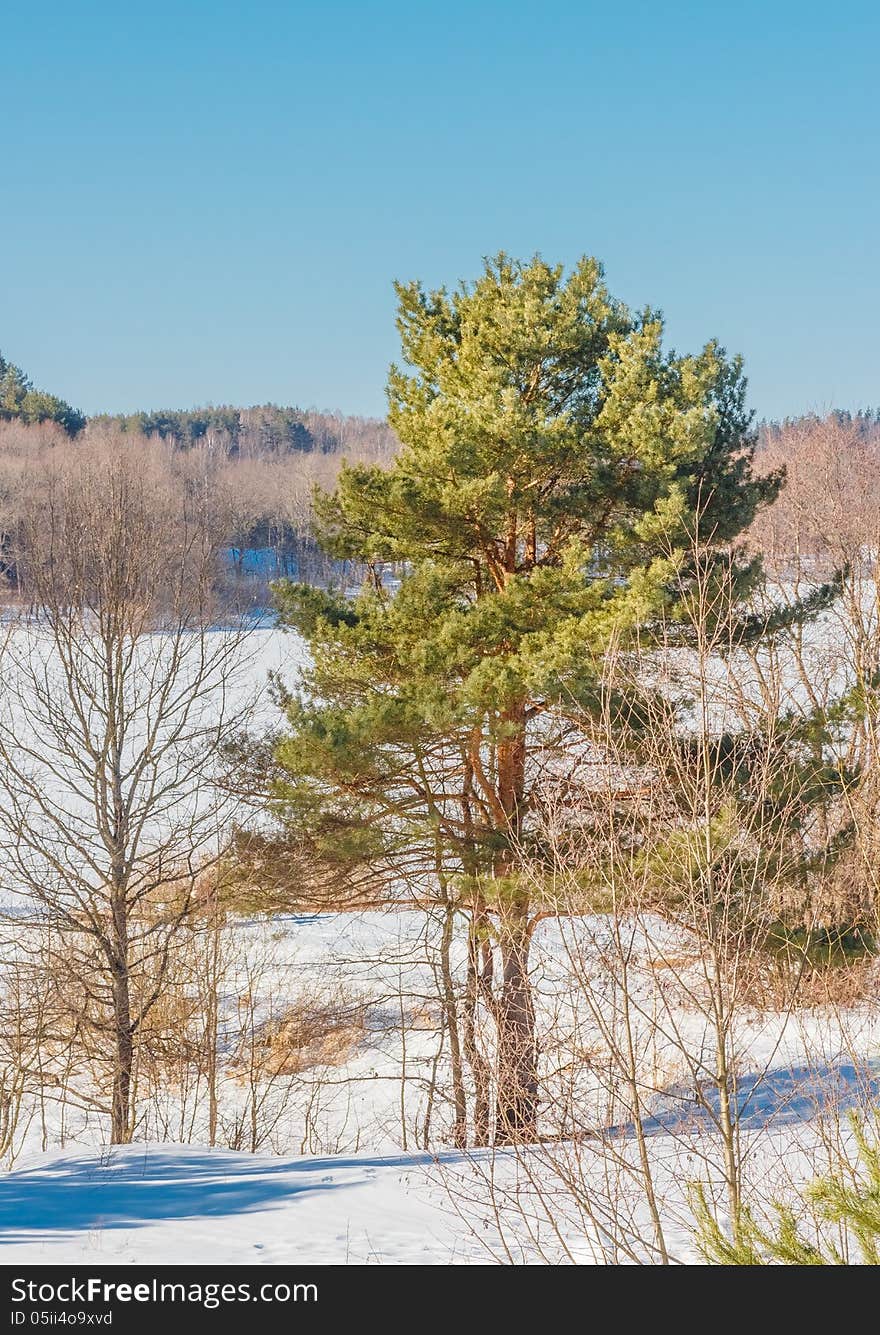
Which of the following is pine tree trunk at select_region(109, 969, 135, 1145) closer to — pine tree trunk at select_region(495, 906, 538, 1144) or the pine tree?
the pine tree

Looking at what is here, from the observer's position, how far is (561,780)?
1068 cm

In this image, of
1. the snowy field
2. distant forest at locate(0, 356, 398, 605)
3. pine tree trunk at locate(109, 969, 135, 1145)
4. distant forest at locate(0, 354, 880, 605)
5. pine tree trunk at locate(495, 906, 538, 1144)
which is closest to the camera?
the snowy field

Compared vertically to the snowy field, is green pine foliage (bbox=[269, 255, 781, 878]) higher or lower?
higher

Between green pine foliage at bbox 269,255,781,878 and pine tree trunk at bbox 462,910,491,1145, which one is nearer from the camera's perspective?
green pine foliage at bbox 269,255,781,878

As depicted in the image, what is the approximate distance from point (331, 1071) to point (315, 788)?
703 cm

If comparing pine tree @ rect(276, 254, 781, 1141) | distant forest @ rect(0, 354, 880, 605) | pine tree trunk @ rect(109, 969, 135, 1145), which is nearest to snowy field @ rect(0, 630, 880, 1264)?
pine tree trunk @ rect(109, 969, 135, 1145)

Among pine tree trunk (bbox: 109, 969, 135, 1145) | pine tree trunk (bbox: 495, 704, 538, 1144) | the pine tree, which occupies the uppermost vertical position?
the pine tree

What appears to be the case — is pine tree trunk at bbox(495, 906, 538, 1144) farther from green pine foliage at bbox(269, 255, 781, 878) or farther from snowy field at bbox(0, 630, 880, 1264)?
green pine foliage at bbox(269, 255, 781, 878)

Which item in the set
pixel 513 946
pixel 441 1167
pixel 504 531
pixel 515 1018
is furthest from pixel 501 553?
pixel 441 1167

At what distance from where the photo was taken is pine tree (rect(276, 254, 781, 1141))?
10719 mm

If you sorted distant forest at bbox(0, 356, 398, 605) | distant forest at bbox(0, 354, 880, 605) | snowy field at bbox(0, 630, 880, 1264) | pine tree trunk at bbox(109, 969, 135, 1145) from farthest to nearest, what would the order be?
distant forest at bbox(0, 356, 398, 605) < distant forest at bbox(0, 354, 880, 605) < pine tree trunk at bbox(109, 969, 135, 1145) < snowy field at bbox(0, 630, 880, 1264)

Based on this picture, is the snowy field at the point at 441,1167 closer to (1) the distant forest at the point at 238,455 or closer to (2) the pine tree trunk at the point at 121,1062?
(2) the pine tree trunk at the point at 121,1062
